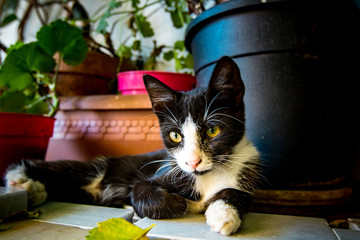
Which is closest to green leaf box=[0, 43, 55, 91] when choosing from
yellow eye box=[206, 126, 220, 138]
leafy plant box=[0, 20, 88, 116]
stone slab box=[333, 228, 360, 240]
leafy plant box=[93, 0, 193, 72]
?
leafy plant box=[0, 20, 88, 116]

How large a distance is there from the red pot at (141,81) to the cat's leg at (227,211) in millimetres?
718

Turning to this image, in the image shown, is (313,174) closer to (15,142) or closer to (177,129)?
(177,129)

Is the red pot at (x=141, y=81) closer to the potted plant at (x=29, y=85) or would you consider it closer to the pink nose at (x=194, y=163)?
the potted plant at (x=29, y=85)

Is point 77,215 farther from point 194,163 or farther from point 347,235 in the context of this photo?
point 347,235

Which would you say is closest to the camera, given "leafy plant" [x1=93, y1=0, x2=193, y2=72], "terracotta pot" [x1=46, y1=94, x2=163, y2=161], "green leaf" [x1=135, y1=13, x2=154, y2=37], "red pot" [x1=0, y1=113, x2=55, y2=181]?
"red pot" [x1=0, y1=113, x2=55, y2=181]

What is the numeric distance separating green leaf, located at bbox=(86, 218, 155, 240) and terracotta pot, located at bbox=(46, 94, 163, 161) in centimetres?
77

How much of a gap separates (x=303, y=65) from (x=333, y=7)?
247 millimetres


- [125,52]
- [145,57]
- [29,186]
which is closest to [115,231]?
[29,186]

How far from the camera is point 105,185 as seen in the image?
1.05 meters

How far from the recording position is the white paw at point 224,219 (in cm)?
60

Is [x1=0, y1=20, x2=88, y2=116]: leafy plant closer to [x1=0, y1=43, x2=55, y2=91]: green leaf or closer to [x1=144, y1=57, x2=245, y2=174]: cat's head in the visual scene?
[x1=0, y1=43, x2=55, y2=91]: green leaf

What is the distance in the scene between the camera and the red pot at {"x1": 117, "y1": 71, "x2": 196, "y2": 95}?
4.35ft

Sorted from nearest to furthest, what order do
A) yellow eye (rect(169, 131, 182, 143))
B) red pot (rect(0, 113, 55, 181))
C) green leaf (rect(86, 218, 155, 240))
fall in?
1. green leaf (rect(86, 218, 155, 240))
2. yellow eye (rect(169, 131, 182, 143))
3. red pot (rect(0, 113, 55, 181))

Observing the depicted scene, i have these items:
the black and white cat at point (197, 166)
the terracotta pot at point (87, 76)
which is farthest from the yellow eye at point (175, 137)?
the terracotta pot at point (87, 76)
